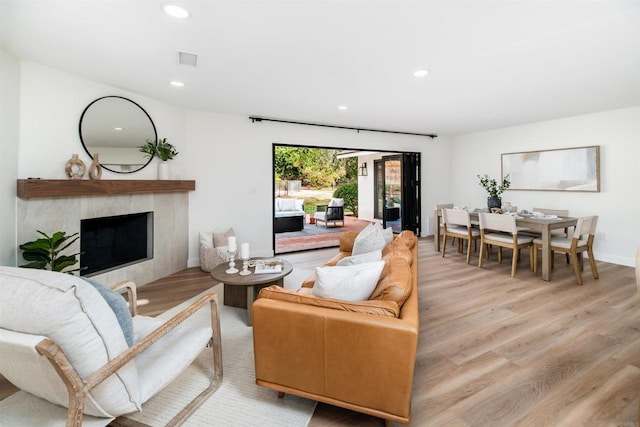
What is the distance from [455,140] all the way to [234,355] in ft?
22.7

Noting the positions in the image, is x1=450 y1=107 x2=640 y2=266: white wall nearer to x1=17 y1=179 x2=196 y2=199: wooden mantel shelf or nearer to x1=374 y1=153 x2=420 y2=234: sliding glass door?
x1=374 y1=153 x2=420 y2=234: sliding glass door

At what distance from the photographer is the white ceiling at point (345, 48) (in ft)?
6.57

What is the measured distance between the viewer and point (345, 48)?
253 centimetres

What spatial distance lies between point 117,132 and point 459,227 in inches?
210

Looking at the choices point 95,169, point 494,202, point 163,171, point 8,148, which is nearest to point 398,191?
point 494,202

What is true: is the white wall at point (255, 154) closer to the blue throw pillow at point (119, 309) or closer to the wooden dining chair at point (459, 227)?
the wooden dining chair at point (459, 227)

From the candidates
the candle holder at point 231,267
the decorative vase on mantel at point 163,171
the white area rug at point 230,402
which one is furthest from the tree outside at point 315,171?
the white area rug at point 230,402

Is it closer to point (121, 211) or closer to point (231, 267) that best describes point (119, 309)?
point (231, 267)

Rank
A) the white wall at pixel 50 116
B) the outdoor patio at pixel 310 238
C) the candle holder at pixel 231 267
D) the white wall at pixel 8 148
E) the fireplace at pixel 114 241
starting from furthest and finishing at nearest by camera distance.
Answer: the outdoor patio at pixel 310 238 < the fireplace at pixel 114 241 < the candle holder at pixel 231 267 < the white wall at pixel 50 116 < the white wall at pixel 8 148

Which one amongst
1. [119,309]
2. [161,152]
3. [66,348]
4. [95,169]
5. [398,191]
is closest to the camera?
[66,348]

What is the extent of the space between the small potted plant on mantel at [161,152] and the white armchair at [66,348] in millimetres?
3059

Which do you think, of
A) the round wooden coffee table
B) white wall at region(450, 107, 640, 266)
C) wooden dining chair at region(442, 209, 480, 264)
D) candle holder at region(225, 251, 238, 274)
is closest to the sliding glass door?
wooden dining chair at region(442, 209, 480, 264)

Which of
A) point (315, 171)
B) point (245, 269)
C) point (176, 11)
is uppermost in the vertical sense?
point (315, 171)

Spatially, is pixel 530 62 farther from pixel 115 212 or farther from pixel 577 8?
pixel 115 212
